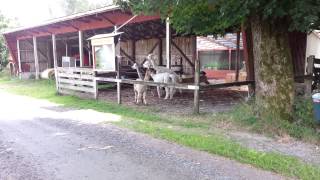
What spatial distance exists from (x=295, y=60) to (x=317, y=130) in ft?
18.1

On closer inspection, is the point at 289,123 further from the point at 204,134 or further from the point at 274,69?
the point at 204,134

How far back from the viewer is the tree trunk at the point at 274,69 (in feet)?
26.3

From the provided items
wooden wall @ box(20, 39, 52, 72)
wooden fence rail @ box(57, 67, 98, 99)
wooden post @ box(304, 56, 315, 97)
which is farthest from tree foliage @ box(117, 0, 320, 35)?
wooden wall @ box(20, 39, 52, 72)

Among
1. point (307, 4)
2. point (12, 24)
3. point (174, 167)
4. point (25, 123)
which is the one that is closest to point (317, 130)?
point (307, 4)

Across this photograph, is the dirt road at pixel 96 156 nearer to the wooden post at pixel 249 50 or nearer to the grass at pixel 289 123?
the grass at pixel 289 123

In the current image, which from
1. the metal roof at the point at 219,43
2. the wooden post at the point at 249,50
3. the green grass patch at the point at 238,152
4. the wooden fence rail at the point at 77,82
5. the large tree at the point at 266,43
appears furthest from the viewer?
the metal roof at the point at 219,43

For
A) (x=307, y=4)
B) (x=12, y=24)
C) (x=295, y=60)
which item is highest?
(x=12, y=24)

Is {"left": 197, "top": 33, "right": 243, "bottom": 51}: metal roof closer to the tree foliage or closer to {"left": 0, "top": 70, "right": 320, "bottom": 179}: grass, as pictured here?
{"left": 0, "top": 70, "right": 320, "bottom": 179}: grass

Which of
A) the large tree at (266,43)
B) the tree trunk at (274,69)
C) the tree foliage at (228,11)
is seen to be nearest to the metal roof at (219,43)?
the tree foliage at (228,11)

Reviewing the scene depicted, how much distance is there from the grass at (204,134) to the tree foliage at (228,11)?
216 centimetres

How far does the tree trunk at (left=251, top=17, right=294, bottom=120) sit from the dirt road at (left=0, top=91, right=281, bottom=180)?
262cm

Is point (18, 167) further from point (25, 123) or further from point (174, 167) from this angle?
point (25, 123)

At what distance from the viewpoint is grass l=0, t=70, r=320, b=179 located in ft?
17.9

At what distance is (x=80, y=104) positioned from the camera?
41.7ft
